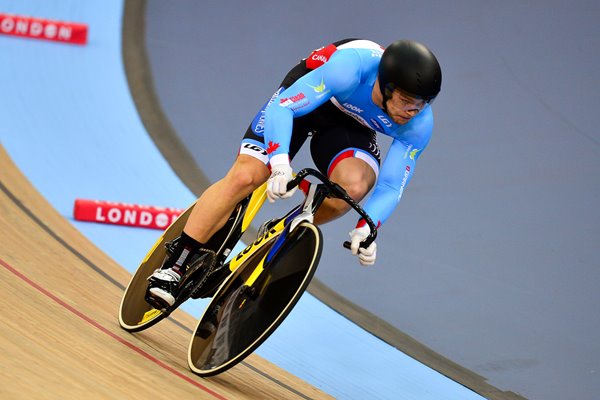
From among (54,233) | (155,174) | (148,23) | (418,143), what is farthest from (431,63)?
(148,23)

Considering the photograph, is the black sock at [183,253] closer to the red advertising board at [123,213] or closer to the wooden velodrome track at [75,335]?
the wooden velodrome track at [75,335]

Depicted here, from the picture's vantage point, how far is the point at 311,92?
121 inches

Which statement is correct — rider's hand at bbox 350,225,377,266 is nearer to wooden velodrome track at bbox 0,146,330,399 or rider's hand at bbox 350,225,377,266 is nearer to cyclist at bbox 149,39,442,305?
cyclist at bbox 149,39,442,305

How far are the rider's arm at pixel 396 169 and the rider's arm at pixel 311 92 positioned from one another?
0.82 ft

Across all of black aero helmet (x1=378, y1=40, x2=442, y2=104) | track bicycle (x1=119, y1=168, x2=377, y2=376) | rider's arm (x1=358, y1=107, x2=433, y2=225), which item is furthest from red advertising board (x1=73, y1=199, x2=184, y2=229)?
black aero helmet (x1=378, y1=40, x2=442, y2=104)

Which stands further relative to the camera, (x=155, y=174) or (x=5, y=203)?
(x=155, y=174)

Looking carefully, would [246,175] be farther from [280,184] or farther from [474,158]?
[474,158]

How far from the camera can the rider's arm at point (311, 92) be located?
10.0ft

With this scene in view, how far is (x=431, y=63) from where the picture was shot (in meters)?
2.83

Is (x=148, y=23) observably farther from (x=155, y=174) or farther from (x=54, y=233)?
(x=54, y=233)

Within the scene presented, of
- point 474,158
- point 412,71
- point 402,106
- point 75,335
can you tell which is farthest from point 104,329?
point 474,158

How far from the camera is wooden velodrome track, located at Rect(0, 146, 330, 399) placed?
2473 mm

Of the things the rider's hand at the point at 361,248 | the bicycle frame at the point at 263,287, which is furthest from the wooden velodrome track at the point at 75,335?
the rider's hand at the point at 361,248

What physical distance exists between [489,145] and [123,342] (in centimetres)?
364
